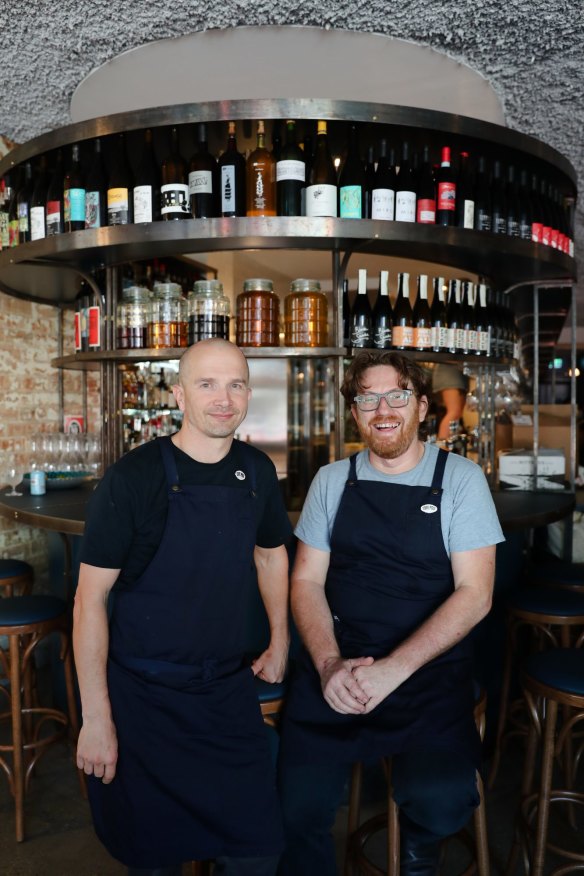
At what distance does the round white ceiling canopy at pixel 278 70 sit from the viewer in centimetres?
298

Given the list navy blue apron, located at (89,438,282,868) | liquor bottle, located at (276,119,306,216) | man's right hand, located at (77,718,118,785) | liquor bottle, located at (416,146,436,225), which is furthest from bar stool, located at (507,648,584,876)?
liquor bottle, located at (276,119,306,216)

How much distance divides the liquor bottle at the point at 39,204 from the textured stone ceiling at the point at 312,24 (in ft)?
1.66

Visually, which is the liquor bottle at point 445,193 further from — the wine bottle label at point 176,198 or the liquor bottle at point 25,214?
the liquor bottle at point 25,214

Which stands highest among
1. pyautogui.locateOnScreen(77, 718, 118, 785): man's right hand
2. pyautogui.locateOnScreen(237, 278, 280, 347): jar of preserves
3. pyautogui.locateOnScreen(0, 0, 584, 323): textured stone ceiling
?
A: pyautogui.locateOnScreen(0, 0, 584, 323): textured stone ceiling

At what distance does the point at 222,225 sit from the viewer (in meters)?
2.56

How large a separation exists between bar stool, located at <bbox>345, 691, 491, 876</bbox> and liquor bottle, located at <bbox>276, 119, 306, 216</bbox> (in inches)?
71.9

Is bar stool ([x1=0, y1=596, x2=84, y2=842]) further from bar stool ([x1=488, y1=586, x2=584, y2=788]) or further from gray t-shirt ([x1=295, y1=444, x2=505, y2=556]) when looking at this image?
bar stool ([x1=488, y1=586, x2=584, y2=788])

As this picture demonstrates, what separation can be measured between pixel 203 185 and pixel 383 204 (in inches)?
27.4

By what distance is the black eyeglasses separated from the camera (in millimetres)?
1985

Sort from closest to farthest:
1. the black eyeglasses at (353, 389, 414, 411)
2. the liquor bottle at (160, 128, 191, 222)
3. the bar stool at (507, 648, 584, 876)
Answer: the bar stool at (507, 648, 584, 876)
the black eyeglasses at (353, 389, 414, 411)
the liquor bottle at (160, 128, 191, 222)

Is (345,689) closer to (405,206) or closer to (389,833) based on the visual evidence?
(389,833)

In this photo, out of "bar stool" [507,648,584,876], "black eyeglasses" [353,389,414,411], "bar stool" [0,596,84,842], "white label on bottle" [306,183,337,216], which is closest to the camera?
"bar stool" [507,648,584,876]

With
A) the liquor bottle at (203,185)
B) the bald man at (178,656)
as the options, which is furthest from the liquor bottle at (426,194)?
the bald man at (178,656)

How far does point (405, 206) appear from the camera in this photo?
2717 millimetres
